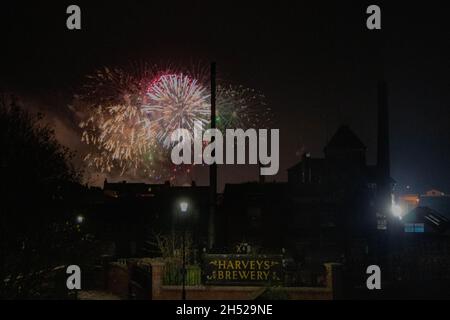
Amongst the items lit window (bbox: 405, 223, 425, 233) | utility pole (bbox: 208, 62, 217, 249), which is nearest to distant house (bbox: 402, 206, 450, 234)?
lit window (bbox: 405, 223, 425, 233)

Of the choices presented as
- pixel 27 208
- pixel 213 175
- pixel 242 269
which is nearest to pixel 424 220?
pixel 213 175

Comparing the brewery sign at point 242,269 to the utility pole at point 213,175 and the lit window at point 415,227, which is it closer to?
the utility pole at point 213,175

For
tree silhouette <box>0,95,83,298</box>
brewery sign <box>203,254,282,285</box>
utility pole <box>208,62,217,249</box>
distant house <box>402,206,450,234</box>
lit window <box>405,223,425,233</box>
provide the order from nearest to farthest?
tree silhouette <box>0,95,83,298</box> → brewery sign <box>203,254,282,285</box> → utility pole <box>208,62,217,249</box> → distant house <box>402,206,450,234</box> → lit window <box>405,223,425,233</box>

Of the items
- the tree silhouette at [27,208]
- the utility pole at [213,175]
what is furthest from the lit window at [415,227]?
the tree silhouette at [27,208]

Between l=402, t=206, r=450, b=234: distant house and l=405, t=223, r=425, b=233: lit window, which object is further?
l=405, t=223, r=425, b=233: lit window

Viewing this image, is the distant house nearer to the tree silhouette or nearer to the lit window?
the lit window

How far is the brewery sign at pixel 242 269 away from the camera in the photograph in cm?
2453

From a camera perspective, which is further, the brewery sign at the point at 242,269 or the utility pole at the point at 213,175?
the utility pole at the point at 213,175

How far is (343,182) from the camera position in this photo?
185ft

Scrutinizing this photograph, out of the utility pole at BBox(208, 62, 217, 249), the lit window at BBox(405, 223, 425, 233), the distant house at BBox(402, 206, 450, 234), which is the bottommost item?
the lit window at BBox(405, 223, 425, 233)

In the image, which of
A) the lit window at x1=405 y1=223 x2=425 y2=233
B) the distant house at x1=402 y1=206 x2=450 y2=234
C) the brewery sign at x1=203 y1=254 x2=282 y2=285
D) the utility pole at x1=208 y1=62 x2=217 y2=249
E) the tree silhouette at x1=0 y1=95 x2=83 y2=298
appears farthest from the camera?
the lit window at x1=405 y1=223 x2=425 y2=233

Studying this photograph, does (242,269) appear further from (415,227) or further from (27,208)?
(415,227)

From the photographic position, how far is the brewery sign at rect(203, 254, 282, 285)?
24.5 metres
